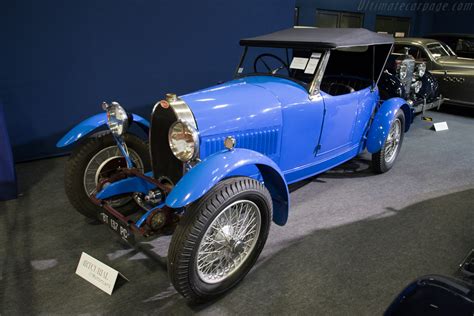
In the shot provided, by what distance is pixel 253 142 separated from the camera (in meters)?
2.38

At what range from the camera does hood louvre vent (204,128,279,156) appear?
215cm

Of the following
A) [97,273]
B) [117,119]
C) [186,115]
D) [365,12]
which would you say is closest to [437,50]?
[365,12]

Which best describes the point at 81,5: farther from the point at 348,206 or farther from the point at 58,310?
the point at 348,206

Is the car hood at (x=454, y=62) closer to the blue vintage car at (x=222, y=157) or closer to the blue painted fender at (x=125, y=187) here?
the blue vintage car at (x=222, y=157)

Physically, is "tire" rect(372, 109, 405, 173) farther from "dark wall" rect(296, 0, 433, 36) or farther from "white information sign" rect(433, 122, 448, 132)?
"dark wall" rect(296, 0, 433, 36)

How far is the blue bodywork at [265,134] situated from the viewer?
189 cm

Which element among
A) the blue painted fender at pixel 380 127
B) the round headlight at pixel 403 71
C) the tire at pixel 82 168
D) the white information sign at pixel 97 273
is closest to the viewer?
the white information sign at pixel 97 273

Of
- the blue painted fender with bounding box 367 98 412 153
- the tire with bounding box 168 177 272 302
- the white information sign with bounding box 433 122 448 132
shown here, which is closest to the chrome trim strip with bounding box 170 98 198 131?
the tire with bounding box 168 177 272 302

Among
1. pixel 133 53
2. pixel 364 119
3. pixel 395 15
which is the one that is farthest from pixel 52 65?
pixel 395 15

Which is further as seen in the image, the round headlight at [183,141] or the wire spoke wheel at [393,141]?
the wire spoke wheel at [393,141]

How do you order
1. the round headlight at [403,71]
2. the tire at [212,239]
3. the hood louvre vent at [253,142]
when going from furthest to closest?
the round headlight at [403,71]
the hood louvre vent at [253,142]
the tire at [212,239]

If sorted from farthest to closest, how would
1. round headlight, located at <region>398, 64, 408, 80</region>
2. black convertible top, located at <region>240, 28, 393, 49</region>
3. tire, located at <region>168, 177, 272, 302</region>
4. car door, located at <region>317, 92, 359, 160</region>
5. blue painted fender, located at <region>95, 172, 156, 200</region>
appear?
1. round headlight, located at <region>398, 64, 408, 80</region>
2. car door, located at <region>317, 92, 359, 160</region>
3. black convertible top, located at <region>240, 28, 393, 49</region>
4. blue painted fender, located at <region>95, 172, 156, 200</region>
5. tire, located at <region>168, 177, 272, 302</region>

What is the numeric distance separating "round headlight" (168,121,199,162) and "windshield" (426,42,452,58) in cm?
631

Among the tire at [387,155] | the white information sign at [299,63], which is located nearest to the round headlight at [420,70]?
the tire at [387,155]
